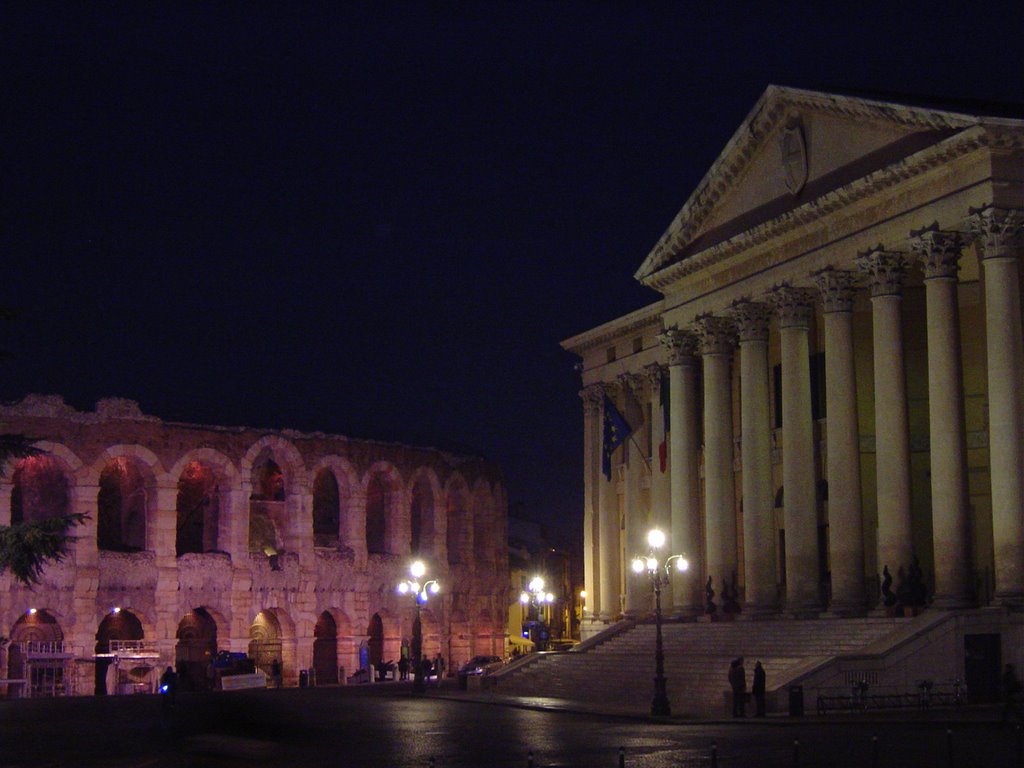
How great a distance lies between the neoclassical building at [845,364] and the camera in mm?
39031

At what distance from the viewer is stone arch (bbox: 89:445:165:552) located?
67.8 metres

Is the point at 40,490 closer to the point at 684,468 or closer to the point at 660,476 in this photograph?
the point at 660,476

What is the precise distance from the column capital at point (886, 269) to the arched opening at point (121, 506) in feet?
128

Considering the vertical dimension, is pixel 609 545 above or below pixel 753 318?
below

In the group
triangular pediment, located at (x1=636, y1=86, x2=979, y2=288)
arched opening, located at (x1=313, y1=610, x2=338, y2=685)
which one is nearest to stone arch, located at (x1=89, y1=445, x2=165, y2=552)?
arched opening, located at (x1=313, y1=610, x2=338, y2=685)

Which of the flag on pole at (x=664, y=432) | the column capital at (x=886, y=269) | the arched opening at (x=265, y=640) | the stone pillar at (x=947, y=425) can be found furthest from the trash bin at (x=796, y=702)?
the arched opening at (x=265, y=640)

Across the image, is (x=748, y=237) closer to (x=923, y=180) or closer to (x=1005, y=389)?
(x=923, y=180)

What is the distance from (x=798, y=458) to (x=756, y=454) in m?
2.76

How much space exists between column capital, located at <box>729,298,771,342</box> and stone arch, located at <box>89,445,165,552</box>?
2972 centimetres

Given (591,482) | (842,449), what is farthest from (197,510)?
(842,449)

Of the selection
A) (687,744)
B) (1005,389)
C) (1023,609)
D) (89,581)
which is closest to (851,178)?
(1005,389)

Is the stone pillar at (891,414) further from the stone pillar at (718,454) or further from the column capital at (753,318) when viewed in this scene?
the stone pillar at (718,454)

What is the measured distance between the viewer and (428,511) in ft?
265

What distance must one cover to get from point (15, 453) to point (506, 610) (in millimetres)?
56078
